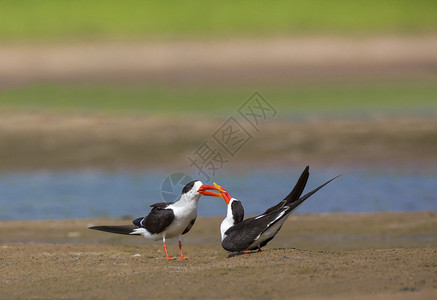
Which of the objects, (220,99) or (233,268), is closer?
(233,268)

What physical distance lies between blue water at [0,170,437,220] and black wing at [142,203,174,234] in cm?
299

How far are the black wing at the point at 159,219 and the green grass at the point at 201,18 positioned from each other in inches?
975

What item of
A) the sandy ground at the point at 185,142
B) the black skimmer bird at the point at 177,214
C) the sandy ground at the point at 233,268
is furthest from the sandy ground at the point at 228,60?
the black skimmer bird at the point at 177,214

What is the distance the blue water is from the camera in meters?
12.7

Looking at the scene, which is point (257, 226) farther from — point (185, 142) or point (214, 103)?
point (214, 103)

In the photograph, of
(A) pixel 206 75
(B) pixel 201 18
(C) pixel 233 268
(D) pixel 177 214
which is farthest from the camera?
(B) pixel 201 18

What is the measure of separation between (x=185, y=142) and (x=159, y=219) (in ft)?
32.9

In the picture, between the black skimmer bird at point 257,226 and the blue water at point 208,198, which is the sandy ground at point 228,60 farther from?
the black skimmer bird at point 257,226

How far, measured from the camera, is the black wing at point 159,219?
8284 millimetres

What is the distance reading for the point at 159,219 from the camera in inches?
328

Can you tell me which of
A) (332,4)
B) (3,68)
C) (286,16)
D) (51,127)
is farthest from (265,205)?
(332,4)

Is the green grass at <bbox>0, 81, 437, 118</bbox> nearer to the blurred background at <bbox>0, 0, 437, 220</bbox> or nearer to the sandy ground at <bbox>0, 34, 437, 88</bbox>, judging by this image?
the blurred background at <bbox>0, 0, 437, 220</bbox>

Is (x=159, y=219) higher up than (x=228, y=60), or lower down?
lower down

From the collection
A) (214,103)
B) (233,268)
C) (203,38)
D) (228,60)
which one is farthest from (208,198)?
(203,38)
